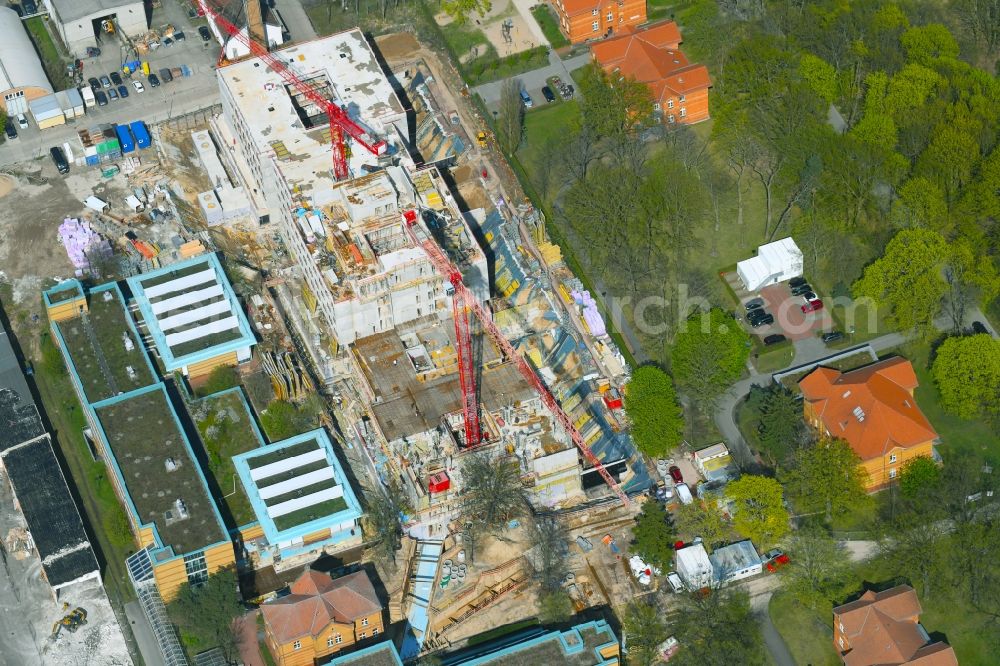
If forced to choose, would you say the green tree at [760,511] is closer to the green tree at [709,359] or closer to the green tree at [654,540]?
the green tree at [654,540]

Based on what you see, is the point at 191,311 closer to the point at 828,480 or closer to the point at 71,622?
the point at 71,622

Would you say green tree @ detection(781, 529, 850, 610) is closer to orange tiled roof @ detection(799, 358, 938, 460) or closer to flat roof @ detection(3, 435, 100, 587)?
orange tiled roof @ detection(799, 358, 938, 460)

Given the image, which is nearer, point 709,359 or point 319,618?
point 319,618

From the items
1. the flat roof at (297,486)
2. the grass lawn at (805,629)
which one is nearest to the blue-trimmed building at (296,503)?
the flat roof at (297,486)

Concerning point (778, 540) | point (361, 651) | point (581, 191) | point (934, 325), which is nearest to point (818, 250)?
point (934, 325)

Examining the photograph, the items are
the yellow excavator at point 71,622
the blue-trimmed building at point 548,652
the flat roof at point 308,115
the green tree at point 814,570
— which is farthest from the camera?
the flat roof at point 308,115

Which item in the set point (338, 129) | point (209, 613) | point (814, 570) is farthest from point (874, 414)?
point (209, 613)

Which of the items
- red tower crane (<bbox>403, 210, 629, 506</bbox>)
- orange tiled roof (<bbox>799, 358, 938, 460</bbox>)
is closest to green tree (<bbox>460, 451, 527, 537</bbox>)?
red tower crane (<bbox>403, 210, 629, 506</bbox>)
